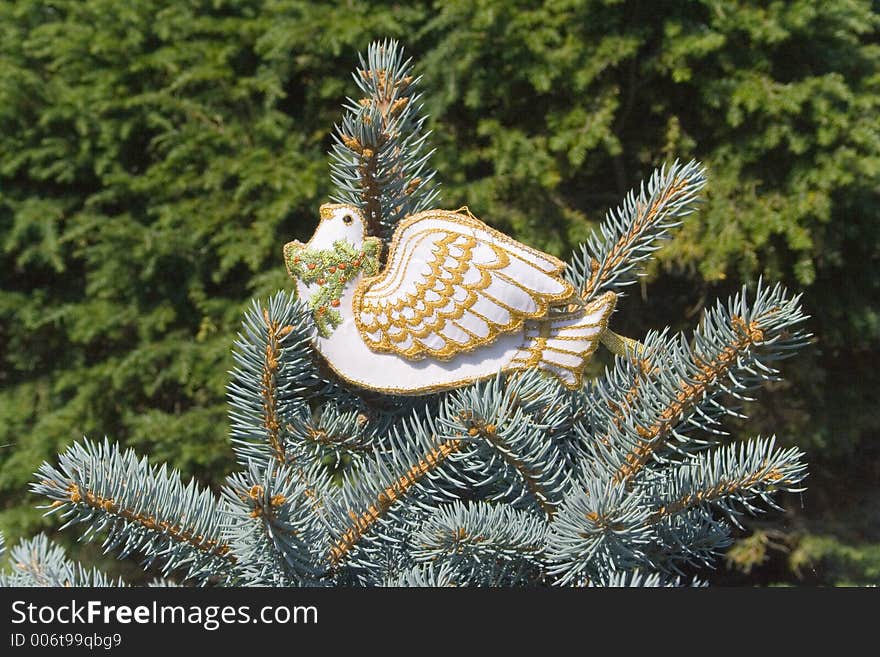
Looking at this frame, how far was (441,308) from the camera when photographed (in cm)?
70

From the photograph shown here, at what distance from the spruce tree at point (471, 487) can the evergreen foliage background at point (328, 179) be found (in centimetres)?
97

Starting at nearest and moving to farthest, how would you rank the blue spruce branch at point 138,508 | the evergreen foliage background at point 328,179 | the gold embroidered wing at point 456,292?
the blue spruce branch at point 138,508
the gold embroidered wing at point 456,292
the evergreen foliage background at point 328,179

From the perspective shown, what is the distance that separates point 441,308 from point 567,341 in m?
0.11

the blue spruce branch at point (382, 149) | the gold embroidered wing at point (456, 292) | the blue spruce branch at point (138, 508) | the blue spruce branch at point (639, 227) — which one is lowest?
the blue spruce branch at point (138, 508)

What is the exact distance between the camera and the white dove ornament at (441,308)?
0.70 m

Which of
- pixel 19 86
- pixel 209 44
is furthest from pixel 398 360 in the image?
pixel 19 86

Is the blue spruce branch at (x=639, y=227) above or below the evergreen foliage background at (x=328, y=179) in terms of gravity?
below

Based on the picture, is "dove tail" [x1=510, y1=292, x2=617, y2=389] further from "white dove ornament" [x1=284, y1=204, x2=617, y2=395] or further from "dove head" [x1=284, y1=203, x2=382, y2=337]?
"dove head" [x1=284, y1=203, x2=382, y2=337]

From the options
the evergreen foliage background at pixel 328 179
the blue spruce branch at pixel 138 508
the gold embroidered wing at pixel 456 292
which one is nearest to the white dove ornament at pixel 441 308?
the gold embroidered wing at pixel 456 292

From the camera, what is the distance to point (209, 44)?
1.66 meters

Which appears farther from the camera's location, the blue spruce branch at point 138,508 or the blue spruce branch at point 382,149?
the blue spruce branch at point 382,149

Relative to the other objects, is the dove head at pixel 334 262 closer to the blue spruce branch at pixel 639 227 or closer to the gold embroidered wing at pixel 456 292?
the gold embroidered wing at pixel 456 292

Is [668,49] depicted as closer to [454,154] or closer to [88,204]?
Result: [454,154]

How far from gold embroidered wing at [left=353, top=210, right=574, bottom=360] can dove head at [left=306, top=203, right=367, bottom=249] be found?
47 millimetres
